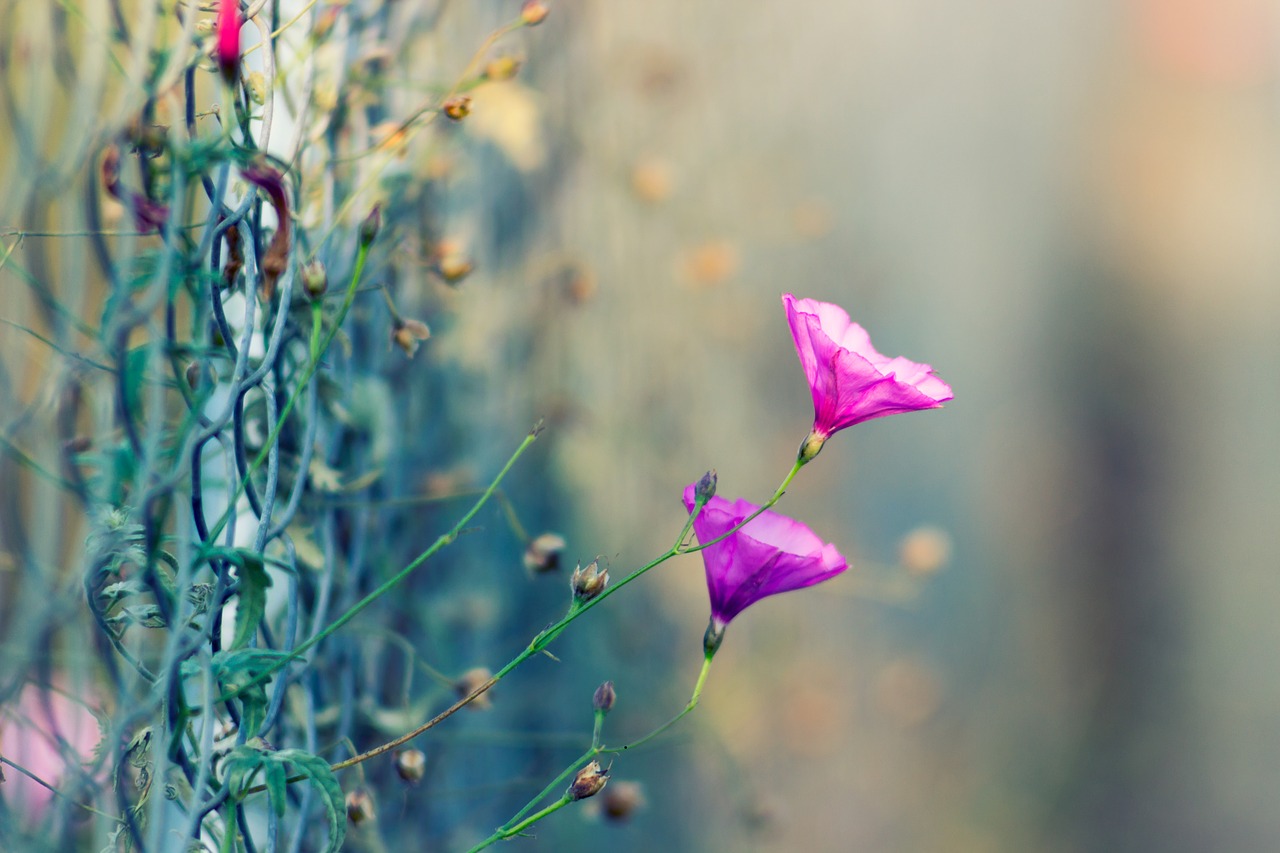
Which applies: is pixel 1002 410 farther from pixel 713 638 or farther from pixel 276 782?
pixel 276 782

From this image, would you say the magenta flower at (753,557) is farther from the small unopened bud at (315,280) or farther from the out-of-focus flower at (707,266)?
the out-of-focus flower at (707,266)

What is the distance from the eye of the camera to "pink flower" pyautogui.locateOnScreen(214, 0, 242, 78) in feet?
1.09

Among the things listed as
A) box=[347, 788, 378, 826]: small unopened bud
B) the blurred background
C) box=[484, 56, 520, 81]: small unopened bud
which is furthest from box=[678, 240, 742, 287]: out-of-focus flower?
box=[347, 788, 378, 826]: small unopened bud

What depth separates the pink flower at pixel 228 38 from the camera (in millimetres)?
331

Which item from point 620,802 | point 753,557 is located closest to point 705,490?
point 753,557

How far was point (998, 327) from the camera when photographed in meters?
1.51

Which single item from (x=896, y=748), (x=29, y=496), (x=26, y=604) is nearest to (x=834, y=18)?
(x=896, y=748)

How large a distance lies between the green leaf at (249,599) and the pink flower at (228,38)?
18cm

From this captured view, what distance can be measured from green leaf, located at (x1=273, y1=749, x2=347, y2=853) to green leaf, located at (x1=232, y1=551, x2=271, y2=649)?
1.9 inches

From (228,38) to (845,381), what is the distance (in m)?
A: 0.29

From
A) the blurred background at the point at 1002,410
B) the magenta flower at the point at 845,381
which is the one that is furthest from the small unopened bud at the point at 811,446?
the blurred background at the point at 1002,410

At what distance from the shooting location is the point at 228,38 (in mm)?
334

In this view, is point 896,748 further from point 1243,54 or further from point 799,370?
point 1243,54

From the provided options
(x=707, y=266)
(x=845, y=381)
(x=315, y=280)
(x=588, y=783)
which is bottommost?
(x=588, y=783)
